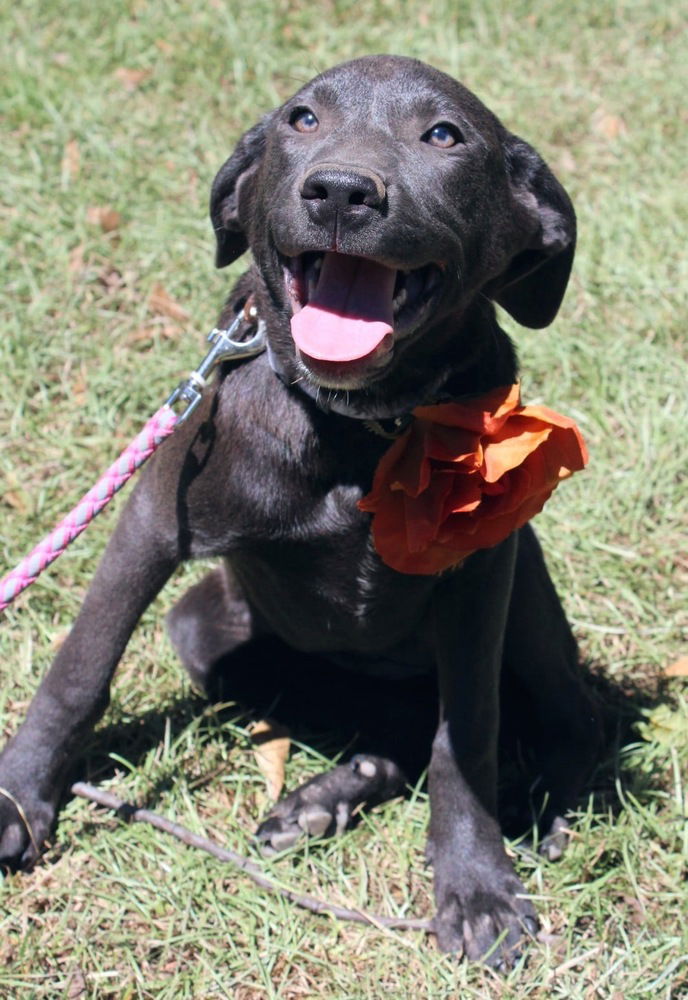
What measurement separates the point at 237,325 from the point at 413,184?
634 mm

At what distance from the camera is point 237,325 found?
3129mm

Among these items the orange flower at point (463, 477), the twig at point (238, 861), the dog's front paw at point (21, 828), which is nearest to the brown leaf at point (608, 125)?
the orange flower at point (463, 477)

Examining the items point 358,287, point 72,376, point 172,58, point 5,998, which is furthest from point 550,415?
point 172,58

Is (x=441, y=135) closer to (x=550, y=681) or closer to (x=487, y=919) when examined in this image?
(x=550, y=681)

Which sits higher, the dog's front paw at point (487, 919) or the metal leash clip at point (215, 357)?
the metal leash clip at point (215, 357)

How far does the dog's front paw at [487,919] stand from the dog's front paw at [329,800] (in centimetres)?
30

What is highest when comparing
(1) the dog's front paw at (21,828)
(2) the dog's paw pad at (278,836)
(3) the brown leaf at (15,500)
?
(3) the brown leaf at (15,500)

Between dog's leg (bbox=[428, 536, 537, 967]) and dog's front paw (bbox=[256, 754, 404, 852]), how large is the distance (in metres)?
0.19

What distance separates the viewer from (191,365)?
4.59m

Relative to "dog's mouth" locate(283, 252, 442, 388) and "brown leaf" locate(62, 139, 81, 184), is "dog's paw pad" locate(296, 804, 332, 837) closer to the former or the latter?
"dog's mouth" locate(283, 252, 442, 388)

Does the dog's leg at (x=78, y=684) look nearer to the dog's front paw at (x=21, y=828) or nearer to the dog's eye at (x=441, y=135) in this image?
the dog's front paw at (x=21, y=828)

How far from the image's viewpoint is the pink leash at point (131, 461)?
3.04m

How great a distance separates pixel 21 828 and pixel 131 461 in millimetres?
924

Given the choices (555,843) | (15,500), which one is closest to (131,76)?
(15,500)
